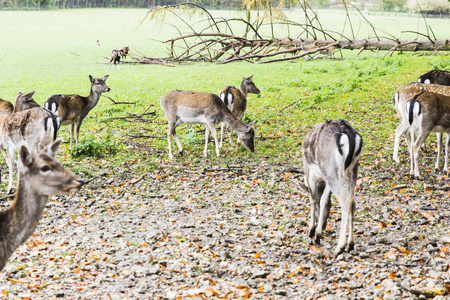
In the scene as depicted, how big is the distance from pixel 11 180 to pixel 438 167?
286 inches

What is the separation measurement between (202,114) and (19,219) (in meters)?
5.98

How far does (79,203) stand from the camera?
734cm

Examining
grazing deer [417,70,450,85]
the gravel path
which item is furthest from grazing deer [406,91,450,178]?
grazing deer [417,70,450,85]

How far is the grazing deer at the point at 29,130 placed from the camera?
25.5ft

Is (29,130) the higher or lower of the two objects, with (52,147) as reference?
lower

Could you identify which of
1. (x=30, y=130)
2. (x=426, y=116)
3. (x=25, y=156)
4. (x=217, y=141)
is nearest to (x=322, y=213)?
(x=25, y=156)

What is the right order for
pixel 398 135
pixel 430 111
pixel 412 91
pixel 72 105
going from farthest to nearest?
1. pixel 72 105
2. pixel 412 91
3. pixel 398 135
4. pixel 430 111

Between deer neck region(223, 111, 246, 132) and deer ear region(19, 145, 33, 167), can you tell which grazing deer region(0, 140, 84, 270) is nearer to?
deer ear region(19, 145, 33, 167)

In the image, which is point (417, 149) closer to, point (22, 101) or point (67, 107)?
point (67, 107)

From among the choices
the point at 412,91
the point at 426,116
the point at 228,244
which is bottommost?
the point at 228,244

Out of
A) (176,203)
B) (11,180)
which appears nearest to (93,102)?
(11,180)

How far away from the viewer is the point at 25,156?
381cm

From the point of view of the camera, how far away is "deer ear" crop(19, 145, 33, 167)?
3.77 metres

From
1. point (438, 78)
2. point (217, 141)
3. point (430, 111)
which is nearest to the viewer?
point (430, 111)
